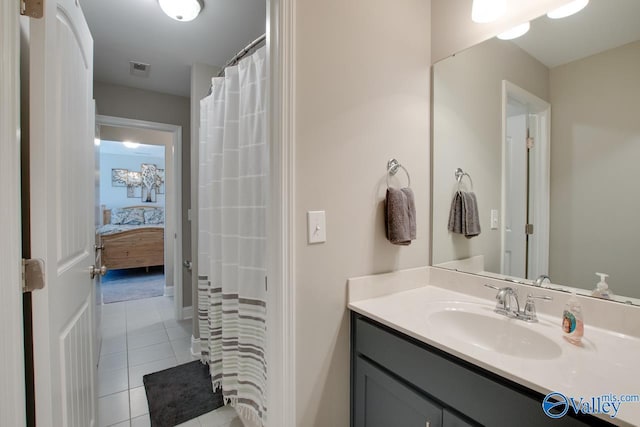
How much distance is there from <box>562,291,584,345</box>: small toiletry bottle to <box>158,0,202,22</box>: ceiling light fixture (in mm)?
2328

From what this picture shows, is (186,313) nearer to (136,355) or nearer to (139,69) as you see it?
(136,355)

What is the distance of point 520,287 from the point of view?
1173mm

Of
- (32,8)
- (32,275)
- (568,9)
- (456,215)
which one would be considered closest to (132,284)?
(32,275)

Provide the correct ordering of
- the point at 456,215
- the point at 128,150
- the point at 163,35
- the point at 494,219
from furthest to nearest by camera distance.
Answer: the point at 128,150 < the point at 163,35 < the point at 456,215 < the point at 494,219

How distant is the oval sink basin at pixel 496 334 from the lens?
37.3 inches

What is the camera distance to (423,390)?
90cm

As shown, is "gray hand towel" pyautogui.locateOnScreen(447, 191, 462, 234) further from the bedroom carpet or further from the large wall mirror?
the bedroom carpet

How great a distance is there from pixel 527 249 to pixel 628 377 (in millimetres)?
606

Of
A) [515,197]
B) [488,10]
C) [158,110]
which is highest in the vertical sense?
[158,110]

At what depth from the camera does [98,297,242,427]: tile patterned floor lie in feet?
5.59

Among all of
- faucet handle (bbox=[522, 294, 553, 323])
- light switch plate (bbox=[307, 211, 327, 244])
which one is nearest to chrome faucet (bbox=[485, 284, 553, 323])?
faucet handle (bbox=[522, 294, 553, 323])

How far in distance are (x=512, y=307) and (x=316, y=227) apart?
0.84m

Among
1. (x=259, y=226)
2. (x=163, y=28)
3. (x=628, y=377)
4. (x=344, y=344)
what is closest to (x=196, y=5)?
(x=163, y=28)

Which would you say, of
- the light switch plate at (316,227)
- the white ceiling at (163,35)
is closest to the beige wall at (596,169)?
the light switch plate at (316,227)
